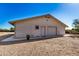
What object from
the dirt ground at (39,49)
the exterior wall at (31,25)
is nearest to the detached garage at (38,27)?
the exterior wall at (31,25)

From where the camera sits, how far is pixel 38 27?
44.4ft

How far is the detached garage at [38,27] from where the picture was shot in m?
13.0

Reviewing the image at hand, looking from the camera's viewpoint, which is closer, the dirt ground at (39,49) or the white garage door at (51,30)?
the dirt ground at (39,49)

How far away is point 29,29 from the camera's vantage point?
13156 mm

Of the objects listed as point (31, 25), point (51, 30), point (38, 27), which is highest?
point (31, 25)

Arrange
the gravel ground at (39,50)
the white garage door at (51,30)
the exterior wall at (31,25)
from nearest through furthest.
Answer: the gravel ground at (39,50) < the exterior wall at (31,25) < the white garage door at (51,30)

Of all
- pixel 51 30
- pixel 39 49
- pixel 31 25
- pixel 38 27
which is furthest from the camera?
pixel 51 30

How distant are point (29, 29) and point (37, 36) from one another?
1.02m

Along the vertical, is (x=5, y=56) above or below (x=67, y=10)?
below

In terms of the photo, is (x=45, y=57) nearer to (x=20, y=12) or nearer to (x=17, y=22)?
(x=20, y=12)

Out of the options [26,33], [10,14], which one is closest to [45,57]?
[10,14]

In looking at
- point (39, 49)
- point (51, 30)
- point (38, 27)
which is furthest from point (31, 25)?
point (39, 49)

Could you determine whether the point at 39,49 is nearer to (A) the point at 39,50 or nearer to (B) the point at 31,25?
(A) the point at 39,50

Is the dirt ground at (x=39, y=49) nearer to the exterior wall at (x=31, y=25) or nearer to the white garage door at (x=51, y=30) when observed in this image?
the exterior wall at (x=31, y=25)
